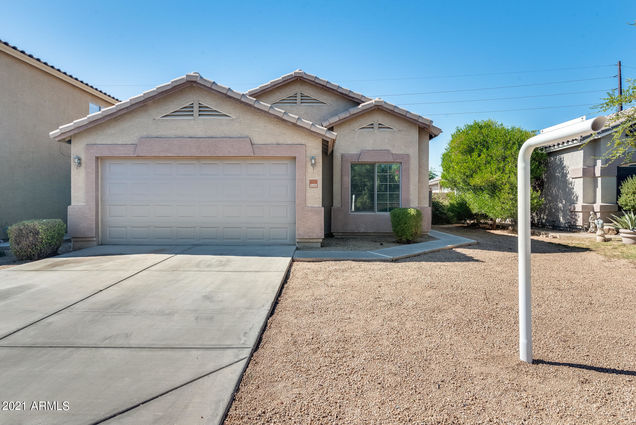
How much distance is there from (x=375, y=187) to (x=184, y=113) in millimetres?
6626

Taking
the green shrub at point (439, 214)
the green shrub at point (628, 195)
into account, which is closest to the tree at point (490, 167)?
the green shrub at point (439, 214)

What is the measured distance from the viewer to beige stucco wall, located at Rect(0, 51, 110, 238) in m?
10.6

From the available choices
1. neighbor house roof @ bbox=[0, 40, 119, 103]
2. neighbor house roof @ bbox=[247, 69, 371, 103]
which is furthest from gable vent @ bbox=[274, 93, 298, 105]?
neighbor house roof @ bbox=[0, 40, 119, 103]

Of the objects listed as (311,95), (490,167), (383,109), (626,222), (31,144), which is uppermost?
(311,95)

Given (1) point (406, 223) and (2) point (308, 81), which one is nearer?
(1) point (406, 223)

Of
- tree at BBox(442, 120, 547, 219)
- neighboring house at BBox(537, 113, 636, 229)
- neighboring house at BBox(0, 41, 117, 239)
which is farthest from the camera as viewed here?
tree at BBox(442, 120, 547, 219)

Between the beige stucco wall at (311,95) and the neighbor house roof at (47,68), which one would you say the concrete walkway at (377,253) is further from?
the neighbor house roof at (47,68)

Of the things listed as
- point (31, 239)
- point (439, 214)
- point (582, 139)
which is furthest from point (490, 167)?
point (31, 239)

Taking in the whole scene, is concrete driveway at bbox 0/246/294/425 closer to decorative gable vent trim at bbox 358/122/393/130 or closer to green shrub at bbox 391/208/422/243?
green shrub at bbox 391/208/422/243

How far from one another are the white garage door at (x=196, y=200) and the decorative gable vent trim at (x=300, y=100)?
467 cm

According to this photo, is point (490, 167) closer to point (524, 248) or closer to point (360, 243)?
point (360, 243)

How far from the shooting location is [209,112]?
9.06 metres

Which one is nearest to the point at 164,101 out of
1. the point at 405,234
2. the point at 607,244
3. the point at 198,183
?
the point at 198,183

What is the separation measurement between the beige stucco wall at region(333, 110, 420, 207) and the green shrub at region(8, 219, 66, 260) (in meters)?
8.22
